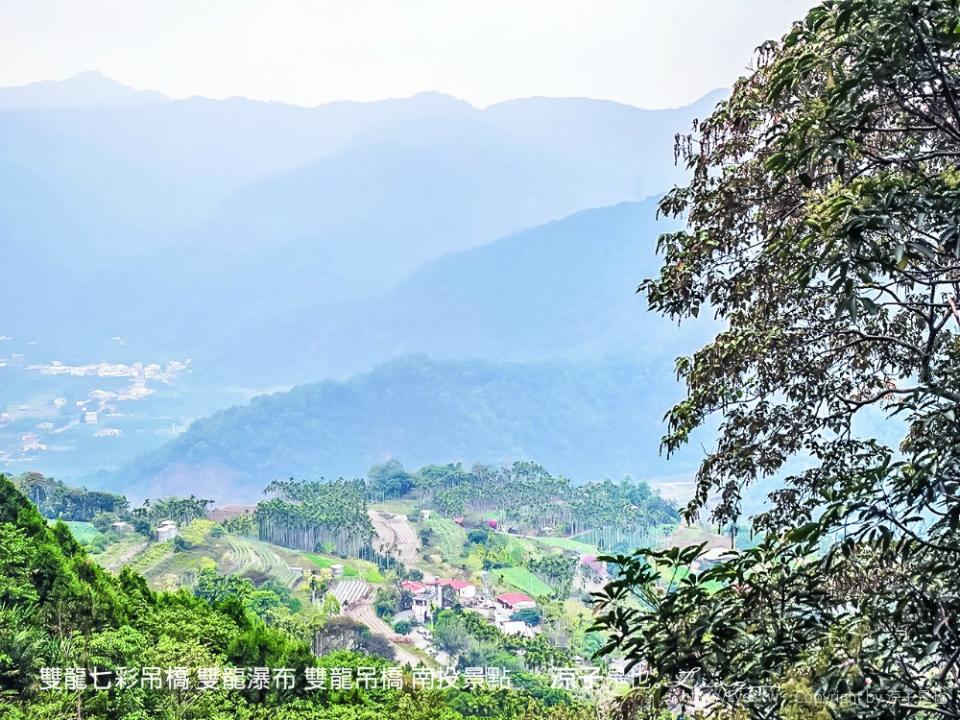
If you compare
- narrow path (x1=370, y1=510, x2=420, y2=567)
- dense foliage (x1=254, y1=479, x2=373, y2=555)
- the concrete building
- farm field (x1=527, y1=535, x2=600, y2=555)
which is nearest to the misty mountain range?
farm field (x1=527, y1=535, x2=600, y2=555)

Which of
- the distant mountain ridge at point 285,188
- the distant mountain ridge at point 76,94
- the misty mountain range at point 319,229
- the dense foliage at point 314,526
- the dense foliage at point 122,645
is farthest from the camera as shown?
the distant mountain ridge at point 76,94

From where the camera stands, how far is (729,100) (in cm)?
190

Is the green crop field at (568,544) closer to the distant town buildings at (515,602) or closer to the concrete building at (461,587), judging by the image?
the concrete building at (461,587)

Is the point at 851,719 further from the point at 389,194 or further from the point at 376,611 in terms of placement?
the point at 389,194

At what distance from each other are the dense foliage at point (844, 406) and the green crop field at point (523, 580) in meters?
13.1

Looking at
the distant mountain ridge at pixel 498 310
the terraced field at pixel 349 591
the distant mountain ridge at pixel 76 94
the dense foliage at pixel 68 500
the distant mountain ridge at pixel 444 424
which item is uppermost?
the distant mountain ridge at pixel 76 94

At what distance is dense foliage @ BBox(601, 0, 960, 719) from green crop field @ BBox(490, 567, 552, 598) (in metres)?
13.1

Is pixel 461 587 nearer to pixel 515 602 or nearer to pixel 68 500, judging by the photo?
pixel 515 602

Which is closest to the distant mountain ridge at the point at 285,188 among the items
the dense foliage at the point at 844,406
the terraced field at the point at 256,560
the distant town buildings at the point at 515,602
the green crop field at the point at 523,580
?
the terraced field at the point at 256,560

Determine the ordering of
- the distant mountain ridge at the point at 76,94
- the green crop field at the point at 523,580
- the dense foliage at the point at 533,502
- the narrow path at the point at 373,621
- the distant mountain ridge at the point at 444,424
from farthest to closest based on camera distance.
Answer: the distant mountain ridge at the point at 76,94
the distant mountain ridge at the point at 444,424
the dense foliage at the point at 533,502
the green crop field at the point at 523,580
the narrow path at the point at 373,621

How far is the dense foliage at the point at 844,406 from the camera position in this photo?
1.05 meters

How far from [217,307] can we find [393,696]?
52975 millimetres

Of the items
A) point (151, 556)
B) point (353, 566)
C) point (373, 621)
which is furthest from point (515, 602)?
point (151, 556)

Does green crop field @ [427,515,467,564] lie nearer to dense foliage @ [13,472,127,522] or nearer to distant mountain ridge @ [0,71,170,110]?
dense foliage @ [13,472,127,522]
